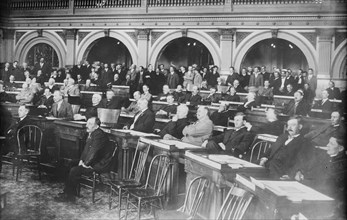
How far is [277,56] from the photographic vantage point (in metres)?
16.3

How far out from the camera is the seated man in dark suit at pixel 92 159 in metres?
5.48

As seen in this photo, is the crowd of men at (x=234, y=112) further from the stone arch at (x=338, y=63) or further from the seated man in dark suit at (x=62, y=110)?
the stone arch at (x=338, y=63)

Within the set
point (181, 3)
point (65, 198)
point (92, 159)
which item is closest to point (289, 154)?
point (92, 159)

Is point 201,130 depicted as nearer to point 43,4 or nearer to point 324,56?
point 324,56

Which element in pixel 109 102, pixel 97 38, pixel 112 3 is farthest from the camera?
pixel 97 38

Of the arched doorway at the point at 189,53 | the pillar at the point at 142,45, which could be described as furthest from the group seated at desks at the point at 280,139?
the arched doorway at the point at 189,53

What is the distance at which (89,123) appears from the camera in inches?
230

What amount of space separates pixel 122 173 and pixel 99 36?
1076 centimetres

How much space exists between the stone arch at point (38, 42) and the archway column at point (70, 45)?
197mm

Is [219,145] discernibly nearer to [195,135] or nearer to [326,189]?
[195,135]

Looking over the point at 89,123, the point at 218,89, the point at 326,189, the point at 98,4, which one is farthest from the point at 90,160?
the point at 98,4

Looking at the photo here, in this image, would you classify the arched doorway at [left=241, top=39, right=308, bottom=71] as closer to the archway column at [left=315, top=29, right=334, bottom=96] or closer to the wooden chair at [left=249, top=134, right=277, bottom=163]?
the archway column at [left=315, top=29, right=334, bottom=96]

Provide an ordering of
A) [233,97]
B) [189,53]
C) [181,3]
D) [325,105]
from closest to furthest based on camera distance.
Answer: [325,105]
[233,97]
[181,3]
[189,53]

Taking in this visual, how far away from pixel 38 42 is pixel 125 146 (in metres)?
12.4
